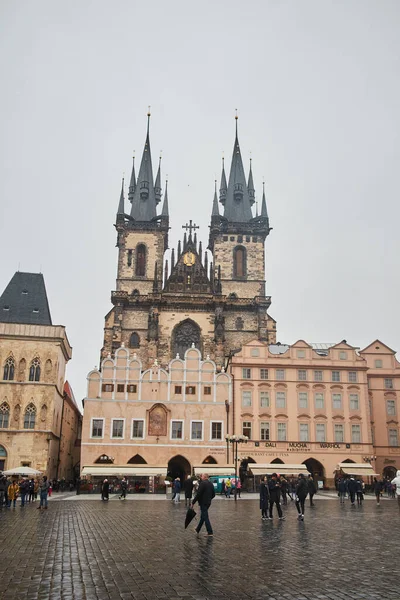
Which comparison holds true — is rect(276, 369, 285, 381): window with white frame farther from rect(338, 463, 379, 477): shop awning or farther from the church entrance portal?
the church entrance portal

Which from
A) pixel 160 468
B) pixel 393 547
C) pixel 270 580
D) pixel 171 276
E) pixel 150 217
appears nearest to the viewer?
pixel 270 580

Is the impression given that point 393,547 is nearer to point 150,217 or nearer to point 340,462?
point 340,462

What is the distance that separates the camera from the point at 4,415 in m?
44.9

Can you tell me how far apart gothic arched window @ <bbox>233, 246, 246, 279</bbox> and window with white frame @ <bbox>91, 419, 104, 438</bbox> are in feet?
96.3

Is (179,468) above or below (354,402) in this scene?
below

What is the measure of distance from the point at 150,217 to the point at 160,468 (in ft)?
129

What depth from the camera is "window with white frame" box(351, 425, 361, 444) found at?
48250 mm

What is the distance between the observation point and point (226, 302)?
6612cm

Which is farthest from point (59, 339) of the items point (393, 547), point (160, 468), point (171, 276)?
point (393, 547)

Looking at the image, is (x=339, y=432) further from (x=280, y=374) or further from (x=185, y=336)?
(x=185, y=336)

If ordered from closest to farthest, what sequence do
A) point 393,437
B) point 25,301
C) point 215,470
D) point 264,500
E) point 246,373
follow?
point 264,500 → point 215,470 → point 246,373 → point 393,437 → point 25,301

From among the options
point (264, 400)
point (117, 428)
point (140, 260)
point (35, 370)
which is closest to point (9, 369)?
point (35, 370)

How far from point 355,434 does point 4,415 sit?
89.3 ft

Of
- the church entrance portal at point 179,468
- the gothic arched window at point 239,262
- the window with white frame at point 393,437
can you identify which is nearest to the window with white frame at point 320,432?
the window with white frame at point 393,437
